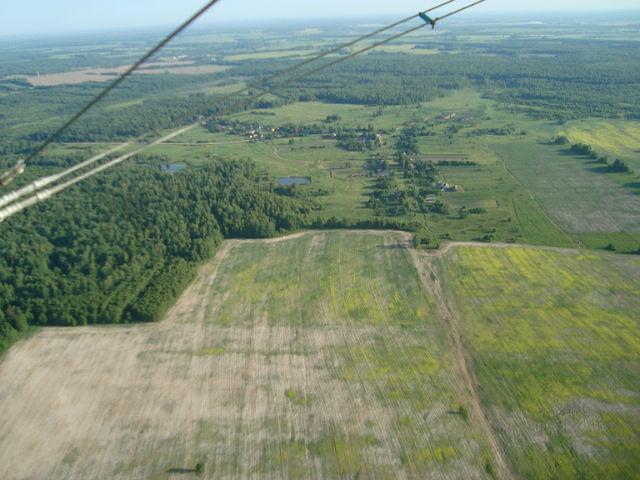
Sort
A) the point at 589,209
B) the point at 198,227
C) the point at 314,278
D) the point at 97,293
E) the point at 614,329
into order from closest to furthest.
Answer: the point at 614,329
the point at 97,293
the point at 314,278
the point at 198,227
the point at 589,209

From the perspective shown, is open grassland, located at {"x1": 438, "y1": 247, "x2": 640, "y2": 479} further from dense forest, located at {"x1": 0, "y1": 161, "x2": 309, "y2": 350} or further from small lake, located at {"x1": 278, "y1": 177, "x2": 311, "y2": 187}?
small lake, located at {"x1": 278, "y1": 177, "x2": 311, "y2": 187}

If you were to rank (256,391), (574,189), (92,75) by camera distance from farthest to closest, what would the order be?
(92,75) < (574,189) < (256,391)

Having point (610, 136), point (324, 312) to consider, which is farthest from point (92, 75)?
point (324, 312)

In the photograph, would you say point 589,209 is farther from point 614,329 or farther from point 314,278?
point 314,278

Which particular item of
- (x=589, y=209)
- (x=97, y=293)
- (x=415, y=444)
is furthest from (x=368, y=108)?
(x=415, y=444)

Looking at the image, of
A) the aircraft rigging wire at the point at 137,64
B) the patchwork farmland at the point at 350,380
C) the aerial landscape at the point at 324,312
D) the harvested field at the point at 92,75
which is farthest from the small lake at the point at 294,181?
the harvested field at the point at 92,75

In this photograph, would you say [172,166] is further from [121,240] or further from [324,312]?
[324,312]

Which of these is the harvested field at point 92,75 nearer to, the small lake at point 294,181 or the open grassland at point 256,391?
the small lake at point 294,181
